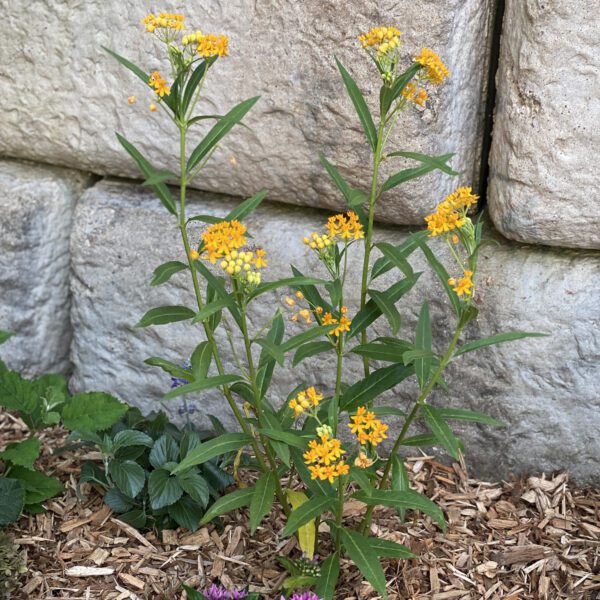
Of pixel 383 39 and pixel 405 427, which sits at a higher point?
pixel 383 39

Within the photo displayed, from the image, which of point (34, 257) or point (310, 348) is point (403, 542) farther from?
point (34, 257)

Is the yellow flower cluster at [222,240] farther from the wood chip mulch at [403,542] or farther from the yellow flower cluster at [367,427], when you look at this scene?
the wood chip mulch at [403,542]

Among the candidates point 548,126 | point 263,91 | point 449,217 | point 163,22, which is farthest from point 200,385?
point 548,126

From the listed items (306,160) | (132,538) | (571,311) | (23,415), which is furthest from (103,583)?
(571,311)

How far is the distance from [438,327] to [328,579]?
2.64 ft

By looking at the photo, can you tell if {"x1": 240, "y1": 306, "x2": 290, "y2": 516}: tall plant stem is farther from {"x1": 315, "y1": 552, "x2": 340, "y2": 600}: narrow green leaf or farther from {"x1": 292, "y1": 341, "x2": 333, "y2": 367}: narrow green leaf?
{"x1": 315, "y1": 552, "x2": 340, "y2": 600}: narrow green leaf

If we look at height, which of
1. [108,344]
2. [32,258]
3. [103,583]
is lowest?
[103,583]

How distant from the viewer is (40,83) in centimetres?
273

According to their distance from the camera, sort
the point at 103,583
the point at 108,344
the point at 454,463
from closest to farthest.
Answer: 1. the point at 103,583
2. the point at 454,463
3. the point at 108,344

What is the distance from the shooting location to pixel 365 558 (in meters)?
2.00

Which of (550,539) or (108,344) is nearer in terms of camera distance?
(550,539)

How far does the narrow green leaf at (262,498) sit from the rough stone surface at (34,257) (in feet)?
3.74

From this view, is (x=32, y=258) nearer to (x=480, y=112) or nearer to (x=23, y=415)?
(x=23, y=415)

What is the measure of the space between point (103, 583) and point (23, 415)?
0.55 meters
